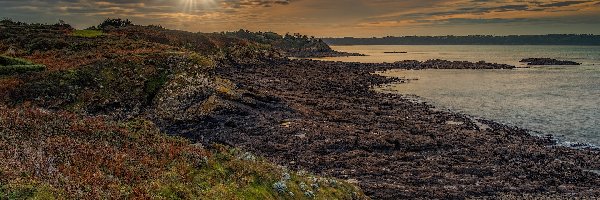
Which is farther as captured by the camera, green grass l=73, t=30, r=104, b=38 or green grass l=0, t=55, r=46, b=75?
green grass l=73, t=30, r=104, b=38

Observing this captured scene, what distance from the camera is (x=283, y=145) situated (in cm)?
2941

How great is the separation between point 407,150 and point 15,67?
3360cm

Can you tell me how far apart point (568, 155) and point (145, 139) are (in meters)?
27.0

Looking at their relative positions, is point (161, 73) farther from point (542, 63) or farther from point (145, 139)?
point (542, 63)

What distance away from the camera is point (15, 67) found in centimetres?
3894

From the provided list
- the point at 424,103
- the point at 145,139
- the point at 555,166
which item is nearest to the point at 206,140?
the point at 145,139

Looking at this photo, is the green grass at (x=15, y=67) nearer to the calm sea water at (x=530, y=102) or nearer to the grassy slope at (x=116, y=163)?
the grassy slope at (x=116, y=163)

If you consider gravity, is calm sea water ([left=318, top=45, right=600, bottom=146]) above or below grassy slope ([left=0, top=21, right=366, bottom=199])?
below

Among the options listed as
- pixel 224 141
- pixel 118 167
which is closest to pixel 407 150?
pixel 224 141

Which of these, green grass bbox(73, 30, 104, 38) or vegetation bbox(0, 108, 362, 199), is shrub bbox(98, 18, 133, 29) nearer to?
green grass bbox(73, 30, 104, 38)

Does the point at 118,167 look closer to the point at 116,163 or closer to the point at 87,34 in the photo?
the point at 116,163

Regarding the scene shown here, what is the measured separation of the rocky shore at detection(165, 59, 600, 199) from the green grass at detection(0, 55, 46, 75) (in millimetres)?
16945

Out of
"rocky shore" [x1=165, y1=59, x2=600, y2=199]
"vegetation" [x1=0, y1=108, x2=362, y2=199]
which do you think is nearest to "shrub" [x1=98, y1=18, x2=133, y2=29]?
"rocky shore" [x1=165, y1=59, x2=600, y2=199]

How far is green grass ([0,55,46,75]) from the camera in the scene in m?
38.7
